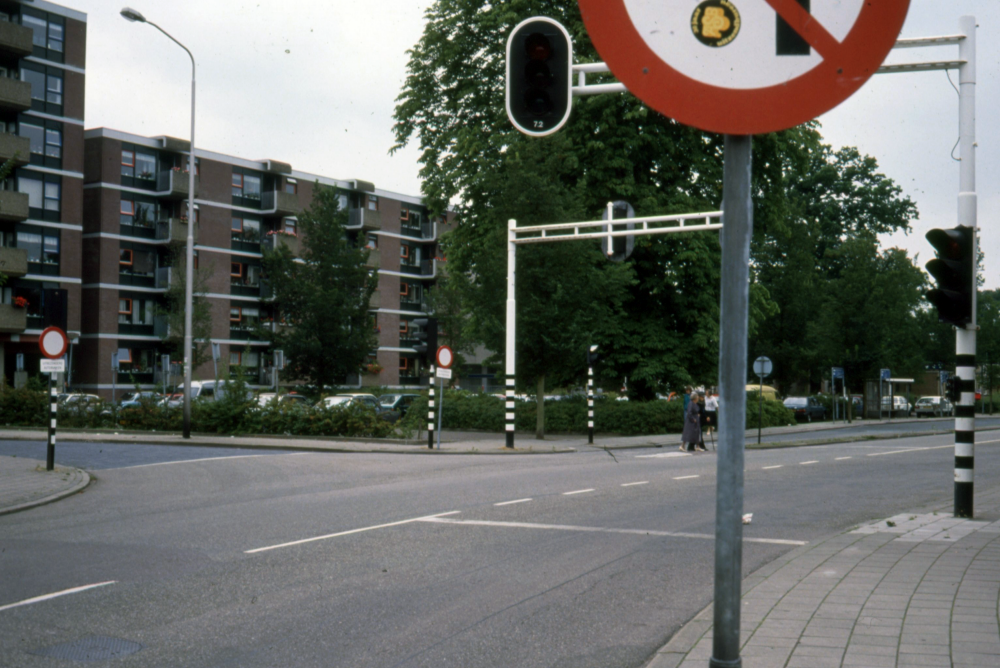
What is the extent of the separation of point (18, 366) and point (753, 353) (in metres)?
41.9

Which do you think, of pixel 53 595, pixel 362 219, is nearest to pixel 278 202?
pixel 362 219

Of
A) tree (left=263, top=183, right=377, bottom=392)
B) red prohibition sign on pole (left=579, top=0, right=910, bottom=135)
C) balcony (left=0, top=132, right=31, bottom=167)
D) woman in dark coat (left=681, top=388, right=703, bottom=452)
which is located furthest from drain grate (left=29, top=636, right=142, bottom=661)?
balcony (left=0, top=132, right=31, bottom=167)

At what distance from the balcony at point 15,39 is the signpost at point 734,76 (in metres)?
53.5

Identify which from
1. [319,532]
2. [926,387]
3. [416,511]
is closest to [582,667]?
[319,532]

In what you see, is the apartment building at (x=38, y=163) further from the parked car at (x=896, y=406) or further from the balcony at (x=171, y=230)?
the parked car at (x=896, y=406)

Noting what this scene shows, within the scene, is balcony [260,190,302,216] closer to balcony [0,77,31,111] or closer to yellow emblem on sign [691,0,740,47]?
balcony [0,77,31,111]

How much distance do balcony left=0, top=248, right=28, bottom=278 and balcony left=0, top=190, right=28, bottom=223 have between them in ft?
6.23

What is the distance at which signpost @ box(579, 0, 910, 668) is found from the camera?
221cm

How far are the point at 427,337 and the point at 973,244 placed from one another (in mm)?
15823

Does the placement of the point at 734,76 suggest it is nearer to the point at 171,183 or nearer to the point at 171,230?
the point at 171,230

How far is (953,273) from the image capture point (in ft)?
33.6

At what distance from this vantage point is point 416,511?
11555 millimetres

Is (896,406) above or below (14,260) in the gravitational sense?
below

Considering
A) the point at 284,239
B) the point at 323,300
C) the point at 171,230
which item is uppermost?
the point at 284,239
